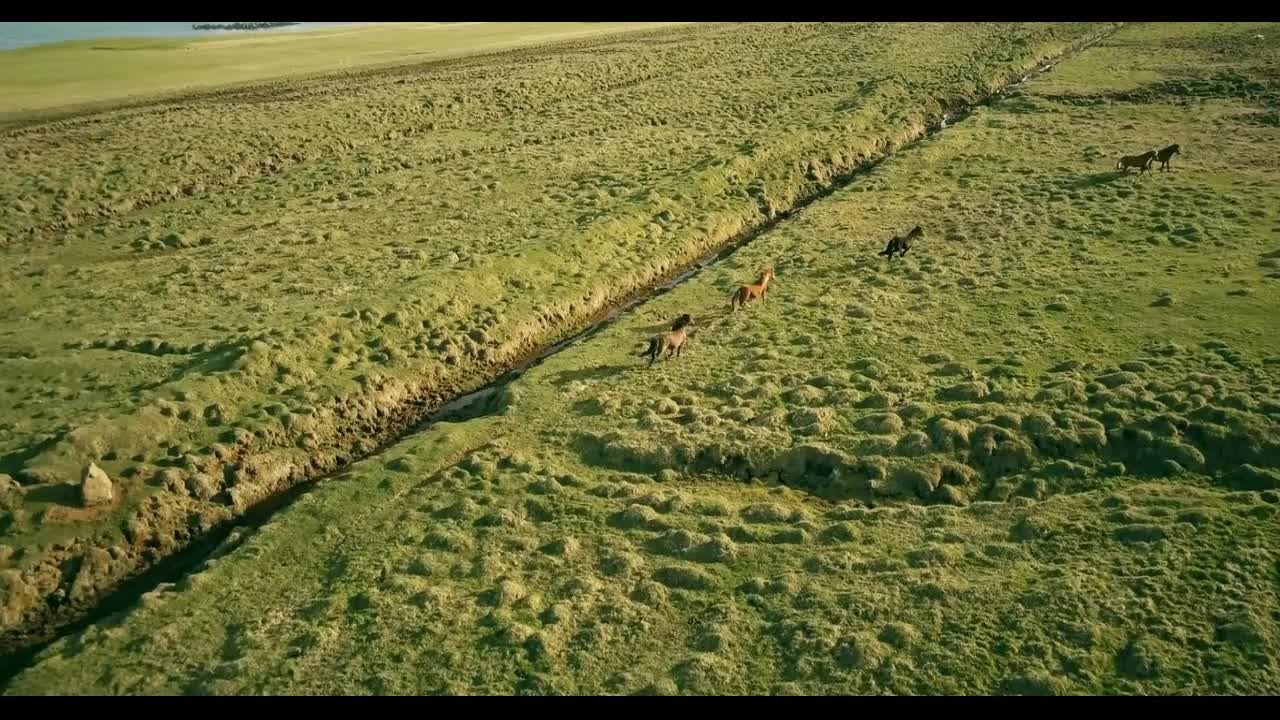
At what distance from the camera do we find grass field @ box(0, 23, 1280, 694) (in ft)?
33.4

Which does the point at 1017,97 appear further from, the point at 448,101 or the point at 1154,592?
the point at 1154,592

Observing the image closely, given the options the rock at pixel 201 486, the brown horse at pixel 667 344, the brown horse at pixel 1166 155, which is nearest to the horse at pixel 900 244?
the brown horse at pixel 667 344

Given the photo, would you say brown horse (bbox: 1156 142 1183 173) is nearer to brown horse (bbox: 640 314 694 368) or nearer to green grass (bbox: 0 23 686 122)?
brown horse (bbox: 640 314 694 368)

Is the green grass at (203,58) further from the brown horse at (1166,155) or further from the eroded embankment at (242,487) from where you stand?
the brown horse at (1166,155)

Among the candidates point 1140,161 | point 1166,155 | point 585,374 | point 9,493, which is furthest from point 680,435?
point 1166,155

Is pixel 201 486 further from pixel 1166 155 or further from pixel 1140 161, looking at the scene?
pixel 1166 155

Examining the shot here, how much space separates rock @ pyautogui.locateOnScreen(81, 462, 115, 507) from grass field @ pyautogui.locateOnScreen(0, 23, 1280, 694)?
0.32 meters

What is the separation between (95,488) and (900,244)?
17499 mm

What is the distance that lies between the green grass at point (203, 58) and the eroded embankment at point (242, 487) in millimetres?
38173

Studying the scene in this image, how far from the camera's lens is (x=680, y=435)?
573 inches

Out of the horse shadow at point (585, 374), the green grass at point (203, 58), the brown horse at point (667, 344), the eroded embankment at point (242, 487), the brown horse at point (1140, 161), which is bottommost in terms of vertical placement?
the eroded embankment at point (242, 487)

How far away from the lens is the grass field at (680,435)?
33.4ft

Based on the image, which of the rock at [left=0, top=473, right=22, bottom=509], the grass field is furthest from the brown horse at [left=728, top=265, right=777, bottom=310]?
the rock at [left=0, top=473, right=22, bottom=509]

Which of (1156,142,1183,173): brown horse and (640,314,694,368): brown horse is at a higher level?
(1156,142,1183,173): brown horse
